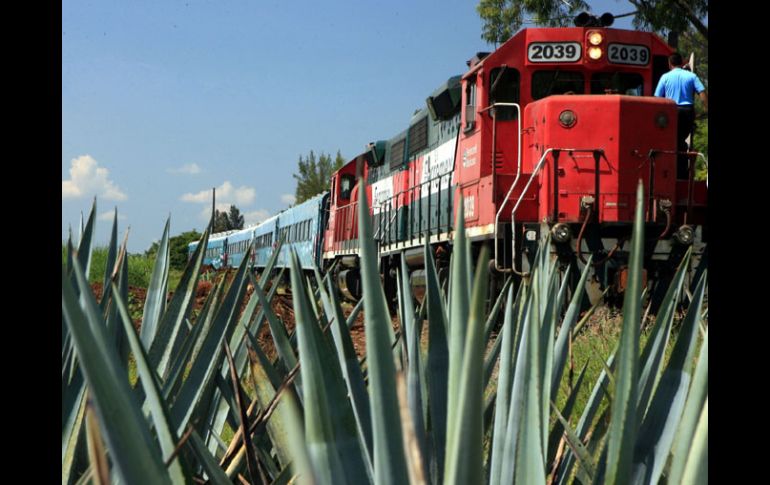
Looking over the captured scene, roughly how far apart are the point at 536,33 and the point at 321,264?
1057 cm

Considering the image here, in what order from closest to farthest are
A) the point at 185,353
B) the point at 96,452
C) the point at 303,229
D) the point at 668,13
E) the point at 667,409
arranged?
1. the point at 96,452
2. the point at 667,409
3. the point at 185,353
4. the point at 668,13
5. the point at 303,229

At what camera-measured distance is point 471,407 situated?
50cm

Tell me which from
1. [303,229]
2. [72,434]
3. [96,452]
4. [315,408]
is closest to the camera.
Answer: [96,452]

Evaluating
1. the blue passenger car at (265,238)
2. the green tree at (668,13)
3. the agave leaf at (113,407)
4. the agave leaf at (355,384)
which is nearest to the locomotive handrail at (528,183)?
the agave leaf at (355,384)

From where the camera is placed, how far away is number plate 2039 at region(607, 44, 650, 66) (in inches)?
340

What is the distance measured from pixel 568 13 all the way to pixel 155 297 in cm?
2034

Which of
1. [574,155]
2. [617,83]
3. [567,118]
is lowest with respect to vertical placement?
[574,155]

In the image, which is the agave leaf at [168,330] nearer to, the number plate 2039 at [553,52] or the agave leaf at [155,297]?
the agave leaf at [155,297]

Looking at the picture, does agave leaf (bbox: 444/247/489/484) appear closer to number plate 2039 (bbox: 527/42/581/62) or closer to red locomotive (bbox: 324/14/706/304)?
red locomotive (bbox: 324/14/706/304)

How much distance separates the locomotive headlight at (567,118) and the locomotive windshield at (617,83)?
0.70 metres

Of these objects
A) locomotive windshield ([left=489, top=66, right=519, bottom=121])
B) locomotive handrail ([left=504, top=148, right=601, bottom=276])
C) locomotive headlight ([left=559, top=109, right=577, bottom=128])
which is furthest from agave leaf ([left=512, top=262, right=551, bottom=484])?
locomotive windshield ([left=489, top=66, right=519, bottom=121])

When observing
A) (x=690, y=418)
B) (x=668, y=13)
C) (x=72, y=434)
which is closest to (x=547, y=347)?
(x=690, y=418)

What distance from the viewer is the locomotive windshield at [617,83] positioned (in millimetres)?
8719

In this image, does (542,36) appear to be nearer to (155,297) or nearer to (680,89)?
(680,89)
